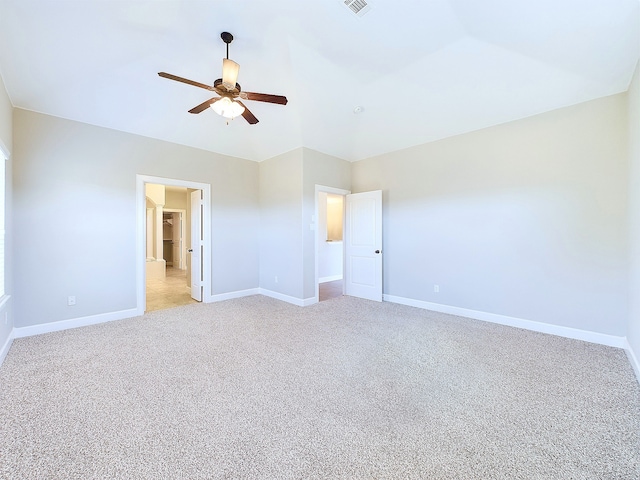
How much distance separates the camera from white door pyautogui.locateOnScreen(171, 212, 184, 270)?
9.96 metres

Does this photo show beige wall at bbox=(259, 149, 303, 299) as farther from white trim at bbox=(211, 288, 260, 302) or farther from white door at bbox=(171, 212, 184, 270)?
white door at bbox=(171, 212, 184, 270)

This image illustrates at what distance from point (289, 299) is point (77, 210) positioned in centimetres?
333

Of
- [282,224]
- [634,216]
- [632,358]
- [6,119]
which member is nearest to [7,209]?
[6,119]

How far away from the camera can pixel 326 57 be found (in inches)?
125

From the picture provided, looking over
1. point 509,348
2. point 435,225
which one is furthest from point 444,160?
point 509,348

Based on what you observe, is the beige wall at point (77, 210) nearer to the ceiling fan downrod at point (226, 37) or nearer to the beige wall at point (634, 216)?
the ceiling fan downrod at point (226, 37)

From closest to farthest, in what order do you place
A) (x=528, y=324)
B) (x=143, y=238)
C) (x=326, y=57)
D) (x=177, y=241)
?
(x=326, y=57)
(x=528, y=324)
(x=143, y=238)
(x=177, y=241)

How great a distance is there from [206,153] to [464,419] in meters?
5.06

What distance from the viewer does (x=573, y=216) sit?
10.4ft

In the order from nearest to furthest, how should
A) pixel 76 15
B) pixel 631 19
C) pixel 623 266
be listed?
1. pixel 631 19
2. pixel 76 15
3. pixel 623 266

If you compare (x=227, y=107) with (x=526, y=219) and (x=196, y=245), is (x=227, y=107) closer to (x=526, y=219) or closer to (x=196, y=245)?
(x=196, y=245)

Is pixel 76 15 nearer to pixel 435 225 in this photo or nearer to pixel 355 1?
pixel 355 1

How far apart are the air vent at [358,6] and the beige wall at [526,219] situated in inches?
91.4

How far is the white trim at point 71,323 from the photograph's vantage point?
3248 mm
